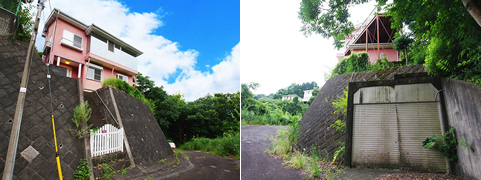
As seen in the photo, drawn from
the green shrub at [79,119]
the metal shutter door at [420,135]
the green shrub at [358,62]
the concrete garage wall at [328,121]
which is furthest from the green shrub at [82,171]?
the green shrub at [358,62]

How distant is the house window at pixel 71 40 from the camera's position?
5.85 meters

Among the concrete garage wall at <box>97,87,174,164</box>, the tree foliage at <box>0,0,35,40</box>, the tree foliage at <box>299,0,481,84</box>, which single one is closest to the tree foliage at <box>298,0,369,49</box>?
the tree foliage at <box>299,0,481,84</box>

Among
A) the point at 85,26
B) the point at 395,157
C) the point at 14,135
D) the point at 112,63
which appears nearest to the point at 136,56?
the point at 112,63

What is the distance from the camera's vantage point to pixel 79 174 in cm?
309

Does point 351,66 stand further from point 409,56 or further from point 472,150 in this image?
point 472,150

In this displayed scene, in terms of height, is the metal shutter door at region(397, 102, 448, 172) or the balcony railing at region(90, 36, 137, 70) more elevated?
the balcony railing at region(90, 36, 137, 70)

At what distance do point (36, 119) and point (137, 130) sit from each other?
2052 mm

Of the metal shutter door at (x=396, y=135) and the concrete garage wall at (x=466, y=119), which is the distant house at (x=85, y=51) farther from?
the concrete garage wall at (x=466, y=119)

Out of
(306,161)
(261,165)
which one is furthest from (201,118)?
(306,161)

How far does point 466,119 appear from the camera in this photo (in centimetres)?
244

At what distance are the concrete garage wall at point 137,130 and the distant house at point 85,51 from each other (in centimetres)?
134

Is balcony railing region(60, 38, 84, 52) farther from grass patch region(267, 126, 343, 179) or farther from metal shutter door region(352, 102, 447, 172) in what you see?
metal shutter door region(352, 102, 447, 172)

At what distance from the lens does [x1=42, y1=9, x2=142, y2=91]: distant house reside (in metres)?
5.62

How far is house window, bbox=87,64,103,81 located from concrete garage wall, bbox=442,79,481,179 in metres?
8.61
